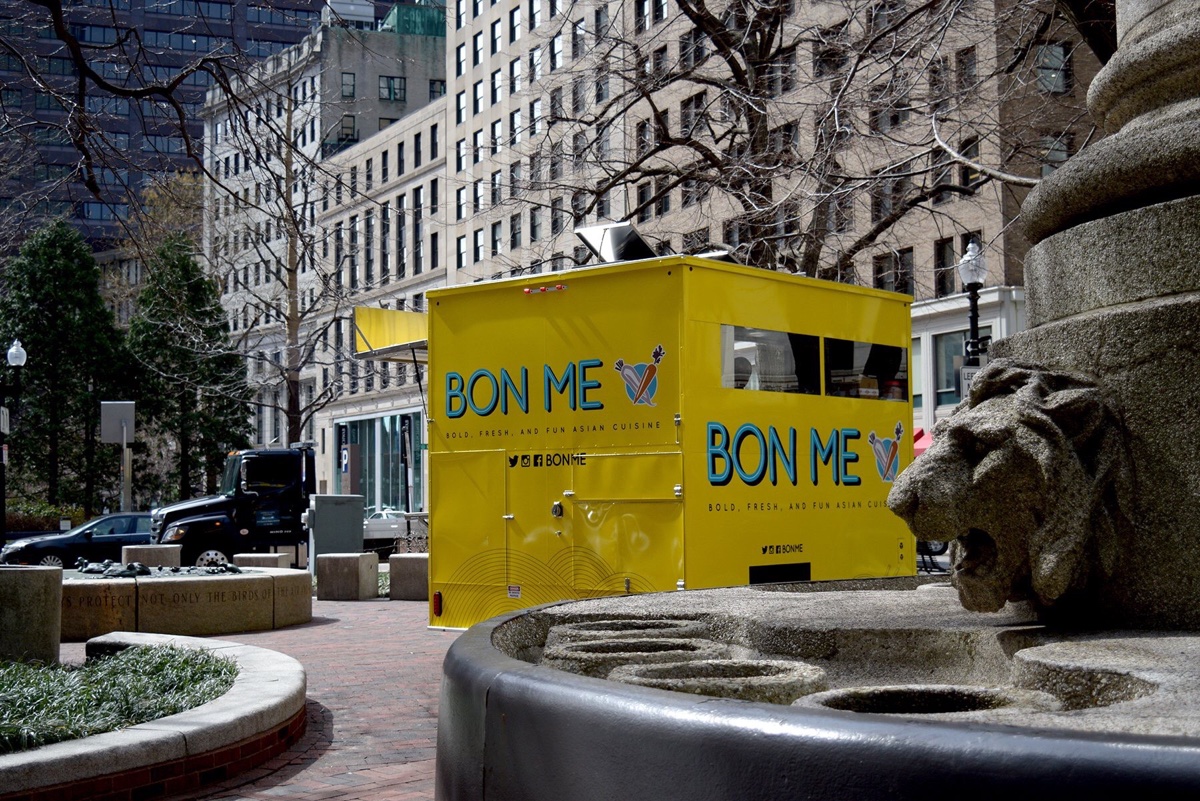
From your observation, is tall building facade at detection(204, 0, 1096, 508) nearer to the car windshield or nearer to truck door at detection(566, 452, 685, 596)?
truck door at detection(566, 452, 685, 596)

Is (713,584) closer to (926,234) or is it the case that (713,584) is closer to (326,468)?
(926,234)

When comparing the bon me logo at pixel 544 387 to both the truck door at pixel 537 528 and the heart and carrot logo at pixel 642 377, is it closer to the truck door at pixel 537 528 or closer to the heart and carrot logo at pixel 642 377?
Result: the heart and carrot logo at pixel 642 377

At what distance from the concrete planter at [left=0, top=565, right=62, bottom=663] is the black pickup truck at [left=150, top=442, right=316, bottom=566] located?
18083 millimetres

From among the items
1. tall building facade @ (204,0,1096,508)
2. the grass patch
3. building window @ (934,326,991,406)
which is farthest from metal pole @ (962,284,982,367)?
building window @ (934,326,991,406)

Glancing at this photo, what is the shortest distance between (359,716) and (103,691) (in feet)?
7.14

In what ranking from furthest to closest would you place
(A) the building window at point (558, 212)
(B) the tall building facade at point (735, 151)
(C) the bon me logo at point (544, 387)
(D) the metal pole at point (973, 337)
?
1. (D) the metal pole at point (973, 337)
2. (A) the building window at point (558, 212)
3. (B) the tall building facade at point (735, 151)
4. (C) the bon me logo at point (544, 387)

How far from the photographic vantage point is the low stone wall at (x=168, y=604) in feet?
50.0

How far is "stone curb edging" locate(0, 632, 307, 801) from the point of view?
19.5 feet

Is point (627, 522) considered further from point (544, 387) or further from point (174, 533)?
point (174, 533)

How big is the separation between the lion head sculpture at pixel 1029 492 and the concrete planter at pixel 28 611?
8149mm

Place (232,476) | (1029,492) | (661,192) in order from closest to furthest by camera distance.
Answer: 1. (1029,492)
2. (661,192)
3. (232,476)

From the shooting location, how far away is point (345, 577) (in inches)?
878

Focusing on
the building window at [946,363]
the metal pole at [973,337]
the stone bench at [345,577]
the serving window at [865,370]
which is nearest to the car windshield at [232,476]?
the stone bench at [345,577]

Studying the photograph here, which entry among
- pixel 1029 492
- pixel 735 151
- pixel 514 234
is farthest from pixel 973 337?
pixel 514 234
